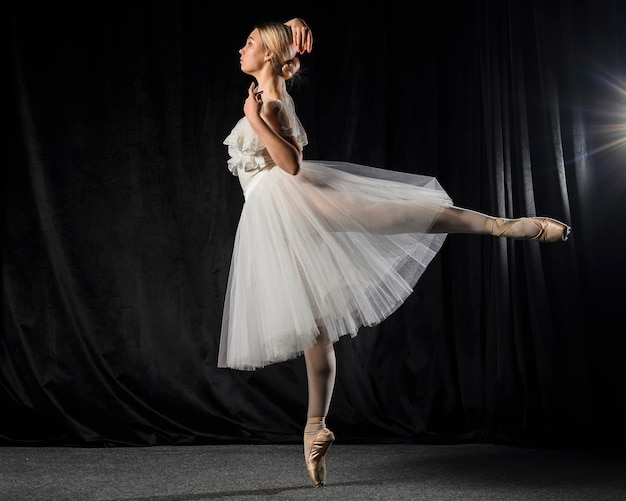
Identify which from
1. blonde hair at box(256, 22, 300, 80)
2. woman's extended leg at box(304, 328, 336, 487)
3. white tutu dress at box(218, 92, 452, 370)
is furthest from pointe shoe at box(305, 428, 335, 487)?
blonde hair at box(256, 22, 300, 80)

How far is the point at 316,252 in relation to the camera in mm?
2271

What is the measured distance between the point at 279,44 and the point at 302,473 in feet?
4.74

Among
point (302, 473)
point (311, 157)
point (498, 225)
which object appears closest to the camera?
point (498, 225)

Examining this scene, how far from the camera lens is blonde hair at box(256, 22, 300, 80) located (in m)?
2.39

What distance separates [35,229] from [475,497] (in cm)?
233

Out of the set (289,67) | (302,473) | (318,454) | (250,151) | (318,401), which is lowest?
(302,473)

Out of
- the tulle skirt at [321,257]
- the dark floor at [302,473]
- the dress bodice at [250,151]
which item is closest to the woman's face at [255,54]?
the dress bodice at [250,151]

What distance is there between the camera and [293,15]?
3541 millimetres

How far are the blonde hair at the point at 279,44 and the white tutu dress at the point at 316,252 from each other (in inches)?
4.3

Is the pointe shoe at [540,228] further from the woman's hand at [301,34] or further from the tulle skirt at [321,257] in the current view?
the woman's hand at [301,34]

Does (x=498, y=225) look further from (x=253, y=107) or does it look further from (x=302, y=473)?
(x=302, y=473)

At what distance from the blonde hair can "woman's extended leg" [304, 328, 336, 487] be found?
0.81 meters

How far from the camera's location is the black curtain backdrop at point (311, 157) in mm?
3168

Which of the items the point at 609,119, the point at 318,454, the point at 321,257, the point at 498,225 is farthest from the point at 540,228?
the point at 609,119
